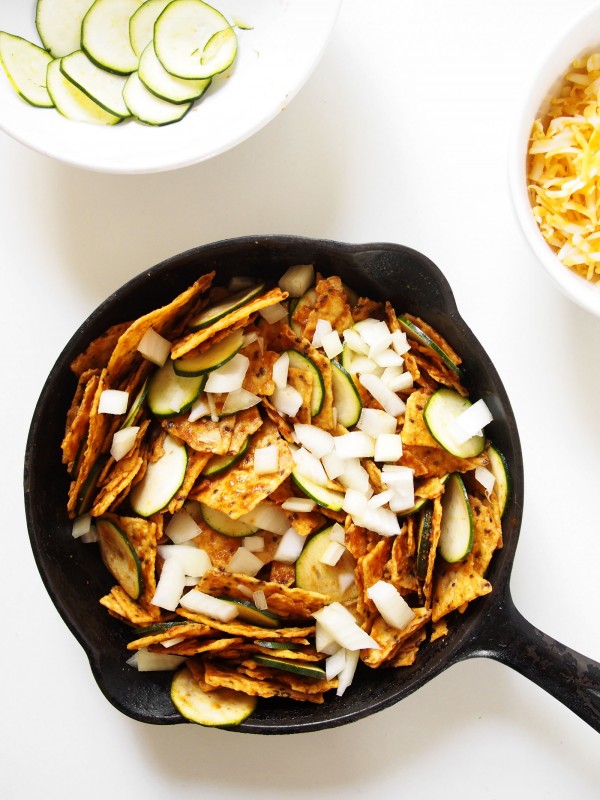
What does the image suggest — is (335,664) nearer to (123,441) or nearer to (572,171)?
(123,441)

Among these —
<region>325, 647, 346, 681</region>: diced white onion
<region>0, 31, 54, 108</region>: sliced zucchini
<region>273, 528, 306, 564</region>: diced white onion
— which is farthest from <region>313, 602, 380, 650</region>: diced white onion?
<region>0, 31, 54, 108</region>: sliced zucchini

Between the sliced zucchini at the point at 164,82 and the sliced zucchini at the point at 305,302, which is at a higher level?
the sliced zucchini at the point at 164,82

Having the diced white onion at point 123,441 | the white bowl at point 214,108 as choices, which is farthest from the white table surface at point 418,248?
the diced white onion at point 123,441

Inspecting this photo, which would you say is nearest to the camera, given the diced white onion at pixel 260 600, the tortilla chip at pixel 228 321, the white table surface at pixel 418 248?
the tortilla chip at pixel 228 321

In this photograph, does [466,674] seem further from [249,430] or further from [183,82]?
[183,82]

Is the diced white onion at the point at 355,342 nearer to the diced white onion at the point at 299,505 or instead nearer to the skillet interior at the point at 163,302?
the skillet interior at the point at 163,302

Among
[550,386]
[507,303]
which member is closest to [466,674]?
[550,386]

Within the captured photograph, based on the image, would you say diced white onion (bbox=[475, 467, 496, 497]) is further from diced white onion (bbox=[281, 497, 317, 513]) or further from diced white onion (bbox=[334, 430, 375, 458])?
diced white onion (bbox=[281, 497, 317, 513])
